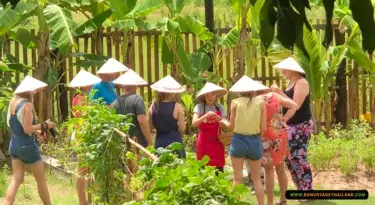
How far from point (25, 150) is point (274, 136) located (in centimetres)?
242

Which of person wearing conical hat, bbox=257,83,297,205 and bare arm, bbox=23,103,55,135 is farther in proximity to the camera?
person wearing conical hat, bbox=257,83,297,205

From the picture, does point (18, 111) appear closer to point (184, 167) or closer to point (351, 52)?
point (184, 167)

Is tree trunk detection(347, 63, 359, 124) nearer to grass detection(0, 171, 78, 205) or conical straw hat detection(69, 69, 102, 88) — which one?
grass detection(0, 171, 78, 205)

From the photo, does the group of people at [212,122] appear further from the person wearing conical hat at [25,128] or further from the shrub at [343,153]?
the shrub at [343,153]

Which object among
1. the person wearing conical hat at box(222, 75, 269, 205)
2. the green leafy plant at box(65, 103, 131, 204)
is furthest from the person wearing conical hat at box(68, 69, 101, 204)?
the person wearing conical hat at box(222, 75, 269, 205)

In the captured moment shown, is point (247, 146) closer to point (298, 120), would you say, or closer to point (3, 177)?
point (298, 120)

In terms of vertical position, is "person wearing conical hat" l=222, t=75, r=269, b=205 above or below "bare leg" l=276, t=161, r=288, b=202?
above

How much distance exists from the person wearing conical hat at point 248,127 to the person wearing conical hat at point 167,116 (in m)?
0.50

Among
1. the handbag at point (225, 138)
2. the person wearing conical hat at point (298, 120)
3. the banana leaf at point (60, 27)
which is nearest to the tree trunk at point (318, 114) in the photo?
the person wearing conical hat at point (298, 120)

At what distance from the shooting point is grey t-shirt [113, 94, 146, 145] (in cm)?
834

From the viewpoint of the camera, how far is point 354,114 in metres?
13.4

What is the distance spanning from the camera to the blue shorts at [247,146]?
27.1 ft

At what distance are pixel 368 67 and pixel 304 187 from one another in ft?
11.6

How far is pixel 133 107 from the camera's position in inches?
329
